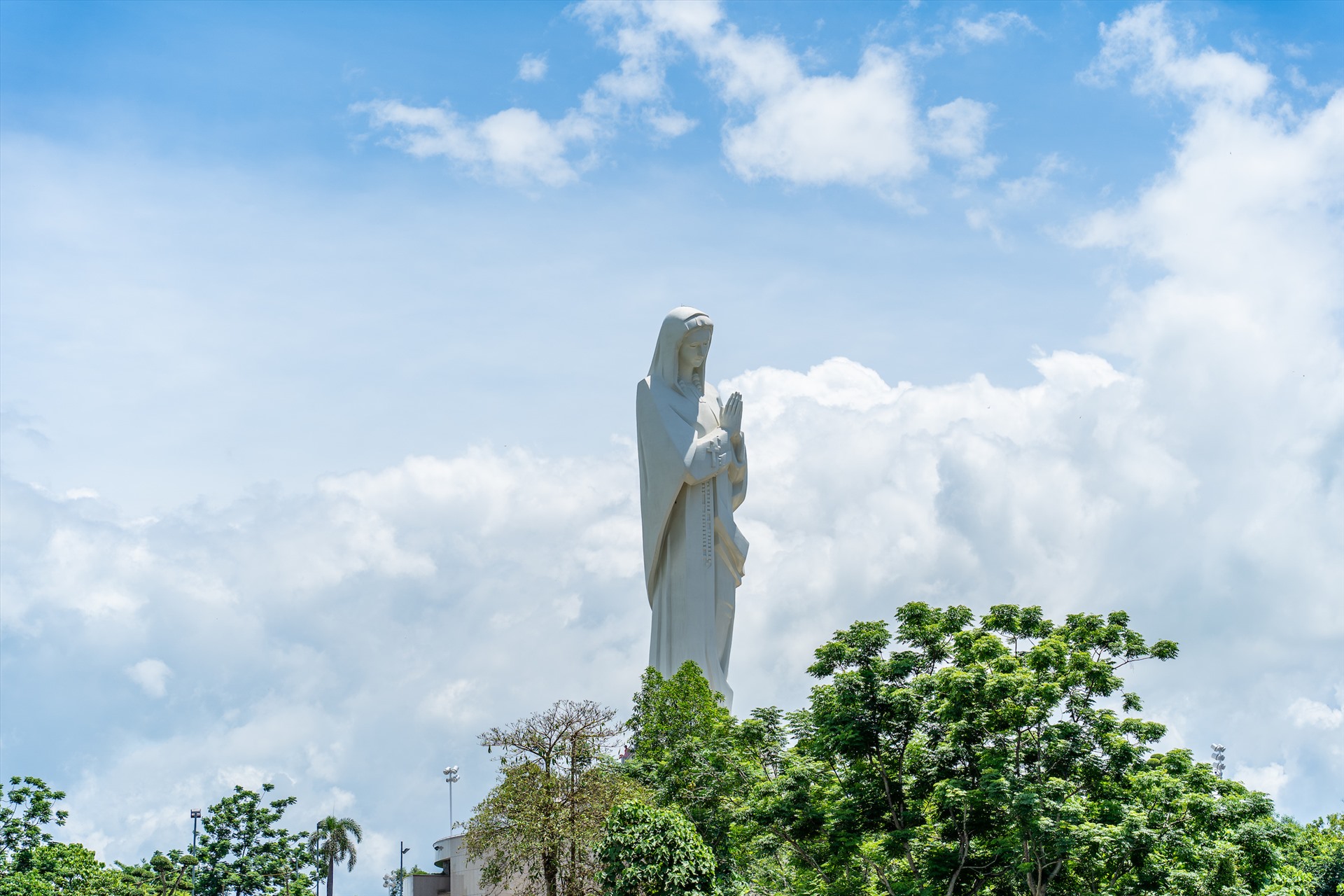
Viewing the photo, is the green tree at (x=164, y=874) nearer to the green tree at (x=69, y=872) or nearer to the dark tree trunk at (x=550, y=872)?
the green tree at (x=69, y=872)

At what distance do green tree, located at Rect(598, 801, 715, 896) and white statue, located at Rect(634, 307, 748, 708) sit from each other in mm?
8593

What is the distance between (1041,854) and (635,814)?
17.6 ft

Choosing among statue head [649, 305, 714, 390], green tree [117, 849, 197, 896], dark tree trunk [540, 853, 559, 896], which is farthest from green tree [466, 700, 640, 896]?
green tree [117, 849, 197, 896]

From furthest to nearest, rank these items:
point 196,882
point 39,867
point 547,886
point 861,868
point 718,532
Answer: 1. point 196,882
2. point 39,867
3. point 718,532
4. point 547,886
5. point 861,868

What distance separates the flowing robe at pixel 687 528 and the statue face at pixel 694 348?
1.74 feet

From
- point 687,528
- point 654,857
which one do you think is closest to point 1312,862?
point 687,528

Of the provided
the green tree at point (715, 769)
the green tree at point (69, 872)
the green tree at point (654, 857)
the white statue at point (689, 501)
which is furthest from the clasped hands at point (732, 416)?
the green tree at point (69, 872)

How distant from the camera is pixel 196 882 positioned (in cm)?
4047

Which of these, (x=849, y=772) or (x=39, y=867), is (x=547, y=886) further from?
(x=39, y=867)

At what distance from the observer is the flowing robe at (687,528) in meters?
29.1

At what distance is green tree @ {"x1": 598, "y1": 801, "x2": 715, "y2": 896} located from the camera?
1959 cm

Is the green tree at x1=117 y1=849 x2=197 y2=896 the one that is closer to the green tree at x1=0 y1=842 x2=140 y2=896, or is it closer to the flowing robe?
the green tree at x1=0 y1=842 x2=140 y2=896

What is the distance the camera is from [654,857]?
777 inches

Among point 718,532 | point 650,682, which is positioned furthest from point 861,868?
point 718,532
